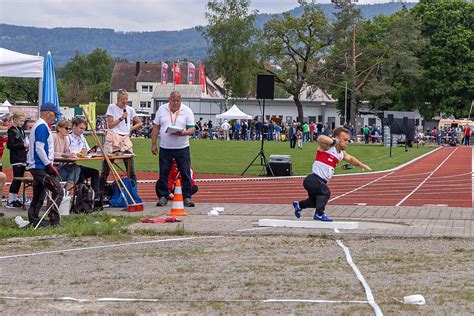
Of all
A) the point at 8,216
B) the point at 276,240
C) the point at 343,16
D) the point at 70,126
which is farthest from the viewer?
the point at 343,16

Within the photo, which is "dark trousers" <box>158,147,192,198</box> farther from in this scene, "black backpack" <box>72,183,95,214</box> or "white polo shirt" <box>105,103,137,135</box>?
"black backpack" <box>72,183,95,214</box>

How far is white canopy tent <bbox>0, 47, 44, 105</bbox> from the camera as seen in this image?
1712cm

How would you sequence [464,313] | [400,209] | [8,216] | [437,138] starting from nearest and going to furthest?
[464,313] → [8,216] → [400,209] → [437,138]

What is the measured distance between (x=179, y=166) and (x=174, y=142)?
0.42 metres

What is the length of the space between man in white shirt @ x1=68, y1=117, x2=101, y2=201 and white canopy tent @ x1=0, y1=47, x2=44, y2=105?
255cm

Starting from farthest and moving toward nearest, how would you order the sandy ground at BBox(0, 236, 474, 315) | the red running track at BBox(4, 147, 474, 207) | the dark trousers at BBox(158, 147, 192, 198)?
1. the red running track at BBox(4, 147, 474, 207)
2. the dark trousers at BBox(158, 147, 192, 198)
3. the sandy ground at BBox(0, 236, 474, 315)

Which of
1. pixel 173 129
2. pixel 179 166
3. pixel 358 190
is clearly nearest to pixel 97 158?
pixel 173 129

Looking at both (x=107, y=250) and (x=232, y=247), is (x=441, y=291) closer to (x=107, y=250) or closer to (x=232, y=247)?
(x=232, y=247)

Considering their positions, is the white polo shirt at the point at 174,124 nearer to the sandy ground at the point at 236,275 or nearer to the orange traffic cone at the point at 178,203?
the orange traffic cone at the point at 178,203

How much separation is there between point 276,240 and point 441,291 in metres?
3.74

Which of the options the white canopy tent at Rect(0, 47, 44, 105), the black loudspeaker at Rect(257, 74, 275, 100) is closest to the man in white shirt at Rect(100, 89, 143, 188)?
the white canopy tent at Rect(0, 47, 44, 105)

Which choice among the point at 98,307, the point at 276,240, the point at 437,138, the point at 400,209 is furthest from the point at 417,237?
the point at 437,138

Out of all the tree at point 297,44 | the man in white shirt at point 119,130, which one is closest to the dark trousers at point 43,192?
the man in white shirt at point 119,130

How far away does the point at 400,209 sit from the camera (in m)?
15.1
